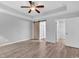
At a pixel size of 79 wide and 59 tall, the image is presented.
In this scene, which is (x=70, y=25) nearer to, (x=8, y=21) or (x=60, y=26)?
(x=60, y=26)

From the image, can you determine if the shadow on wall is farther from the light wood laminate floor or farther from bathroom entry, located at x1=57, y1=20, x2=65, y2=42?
bathroom entry, located at x1=57, y1=20, x2=65, y2=42

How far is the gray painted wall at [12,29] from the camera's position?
19.6ft

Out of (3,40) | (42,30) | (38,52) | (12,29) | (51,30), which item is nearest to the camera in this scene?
(38,52)

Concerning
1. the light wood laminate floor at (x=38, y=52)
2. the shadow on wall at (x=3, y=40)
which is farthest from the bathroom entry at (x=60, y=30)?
the shadow on wall at (x=3, y=40)

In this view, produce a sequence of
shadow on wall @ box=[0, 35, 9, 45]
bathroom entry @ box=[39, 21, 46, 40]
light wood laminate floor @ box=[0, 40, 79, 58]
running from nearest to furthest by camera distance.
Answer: light wood laminate floor @ box=[0, 40, 79, 58], shadow on wall @ box=[0, 35, 9, 45], bathroom entry @ box=[39, 21, 46, 40]

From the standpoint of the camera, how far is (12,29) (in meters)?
6.84

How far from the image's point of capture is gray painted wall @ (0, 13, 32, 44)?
5988 mm

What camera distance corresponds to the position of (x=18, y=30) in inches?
299

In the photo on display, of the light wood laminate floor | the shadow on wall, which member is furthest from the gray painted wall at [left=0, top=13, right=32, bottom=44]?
the light wood laminate floor

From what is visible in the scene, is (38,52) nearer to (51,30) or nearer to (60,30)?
(51,30)

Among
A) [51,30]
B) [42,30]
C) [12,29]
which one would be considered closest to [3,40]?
[12,29]

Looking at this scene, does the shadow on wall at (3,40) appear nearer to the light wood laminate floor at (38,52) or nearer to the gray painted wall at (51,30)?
the light wood laminate floor at (38,52)

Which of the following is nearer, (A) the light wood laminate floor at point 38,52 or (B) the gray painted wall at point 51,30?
(A) the light wood laminate floor at point 38,52

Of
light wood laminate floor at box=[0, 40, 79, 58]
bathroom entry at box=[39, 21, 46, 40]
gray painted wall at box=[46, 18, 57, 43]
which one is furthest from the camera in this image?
bathroom entry at box=[39, 21, 46, 40]
